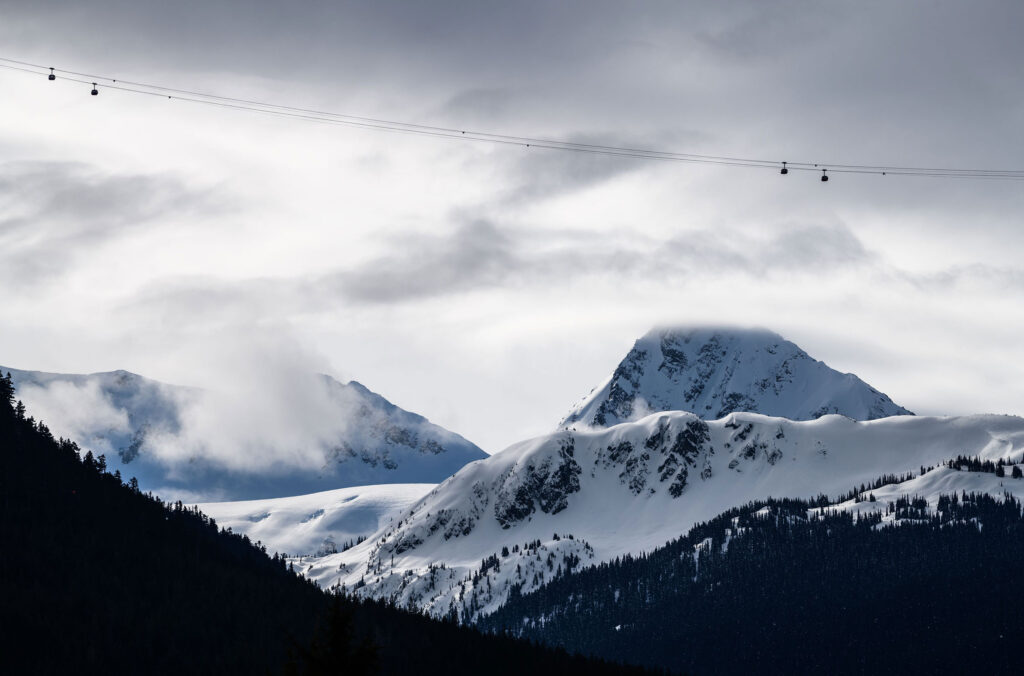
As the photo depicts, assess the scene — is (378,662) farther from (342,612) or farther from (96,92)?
(96,92)

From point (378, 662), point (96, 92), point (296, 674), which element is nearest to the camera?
point (296, 674)

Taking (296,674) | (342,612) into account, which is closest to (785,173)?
(342,612)

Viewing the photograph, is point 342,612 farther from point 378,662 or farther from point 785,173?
point 785,173

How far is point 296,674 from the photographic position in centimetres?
6525

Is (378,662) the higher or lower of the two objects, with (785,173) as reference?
lower

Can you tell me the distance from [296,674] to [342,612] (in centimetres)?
929

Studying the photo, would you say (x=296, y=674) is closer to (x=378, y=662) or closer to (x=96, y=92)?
(x=378, y=662)

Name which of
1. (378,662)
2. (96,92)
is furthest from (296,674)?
(96,92)

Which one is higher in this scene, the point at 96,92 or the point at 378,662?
the point at 96,92

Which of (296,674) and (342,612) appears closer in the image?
(296,674)

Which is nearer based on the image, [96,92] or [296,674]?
[296,674]

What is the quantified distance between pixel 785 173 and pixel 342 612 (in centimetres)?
6281

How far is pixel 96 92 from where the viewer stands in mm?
110688

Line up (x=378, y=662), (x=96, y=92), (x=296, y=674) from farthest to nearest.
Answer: (x=96, y=92) < (x=378, y=662) < (x=296, y=674)
